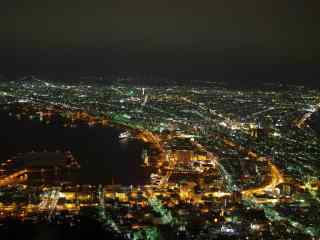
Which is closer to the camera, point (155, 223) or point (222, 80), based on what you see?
point (155, 223)

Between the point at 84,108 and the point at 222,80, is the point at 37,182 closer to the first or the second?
the point at 84,108

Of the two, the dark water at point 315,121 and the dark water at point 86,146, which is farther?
the dark water at point 315,121

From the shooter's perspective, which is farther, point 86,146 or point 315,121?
point 315,121

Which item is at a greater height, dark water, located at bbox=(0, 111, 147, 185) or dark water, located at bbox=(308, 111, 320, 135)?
dark water, located at bbox=(308, 111, 320, 135)

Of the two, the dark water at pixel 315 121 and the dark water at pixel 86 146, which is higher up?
the dark water at pixel 315 121

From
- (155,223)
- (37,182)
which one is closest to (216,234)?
(155,223)

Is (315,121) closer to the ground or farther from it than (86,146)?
farther from it

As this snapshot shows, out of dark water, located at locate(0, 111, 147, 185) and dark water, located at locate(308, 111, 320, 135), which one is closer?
dark water, located at locate(0, 111, 147, 185)

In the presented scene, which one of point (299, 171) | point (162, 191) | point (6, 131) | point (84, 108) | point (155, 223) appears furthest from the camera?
point (84, 108)
